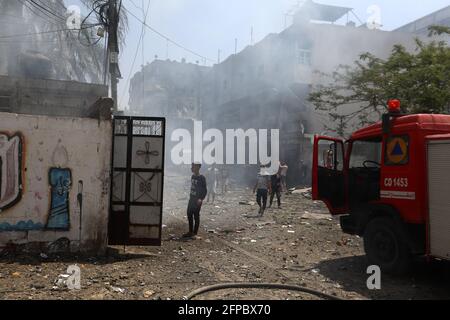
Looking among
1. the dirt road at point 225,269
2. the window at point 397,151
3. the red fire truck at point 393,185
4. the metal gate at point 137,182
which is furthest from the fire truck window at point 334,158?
the metal gate at point 137,182

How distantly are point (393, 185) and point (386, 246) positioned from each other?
814 mm

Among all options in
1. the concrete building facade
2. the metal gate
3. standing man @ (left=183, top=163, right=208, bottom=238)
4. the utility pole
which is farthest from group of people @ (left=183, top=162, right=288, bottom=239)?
the utility pole

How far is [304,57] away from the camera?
20.9 m

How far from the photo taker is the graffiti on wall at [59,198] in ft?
18.5

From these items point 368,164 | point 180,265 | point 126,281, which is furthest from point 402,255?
point 126,281

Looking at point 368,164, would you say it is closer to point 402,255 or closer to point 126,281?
point 402,255

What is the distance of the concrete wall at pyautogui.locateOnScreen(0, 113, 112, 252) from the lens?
5535 millimetres

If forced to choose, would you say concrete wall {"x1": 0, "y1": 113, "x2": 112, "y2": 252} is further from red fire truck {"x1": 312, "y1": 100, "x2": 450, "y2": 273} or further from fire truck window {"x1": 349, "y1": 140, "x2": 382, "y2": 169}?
fire truck window {"x1": 349, "y1": 140, "x2": 382, "y2": 169}

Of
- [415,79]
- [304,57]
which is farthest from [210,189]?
[304,57]

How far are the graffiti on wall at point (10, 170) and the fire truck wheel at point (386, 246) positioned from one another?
187 inches

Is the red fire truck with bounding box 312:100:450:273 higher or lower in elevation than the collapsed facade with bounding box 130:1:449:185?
lower

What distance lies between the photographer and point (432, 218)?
183 inches

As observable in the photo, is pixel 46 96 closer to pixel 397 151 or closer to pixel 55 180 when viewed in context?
pixel 55 180

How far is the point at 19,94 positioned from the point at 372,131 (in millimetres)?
8984
